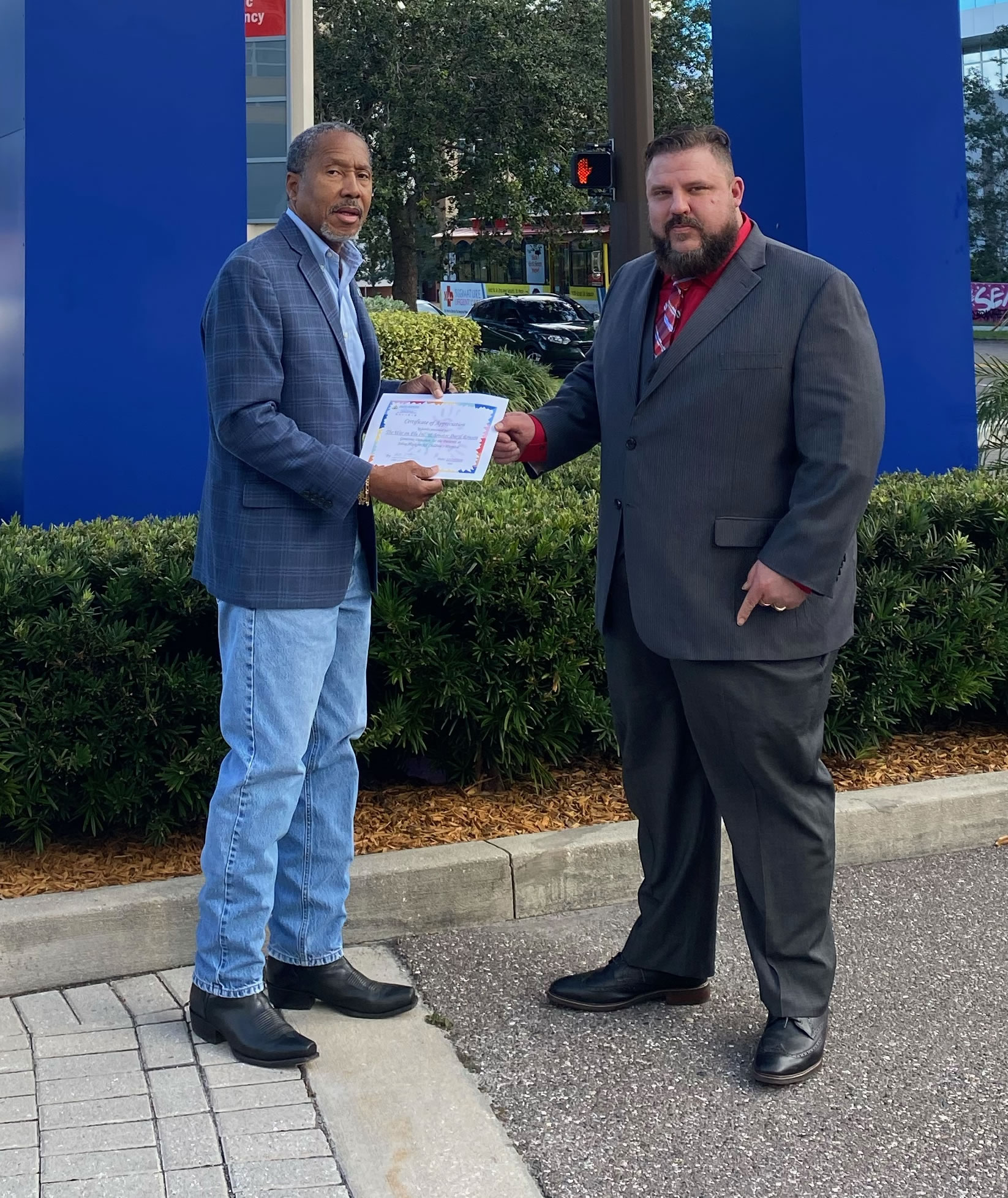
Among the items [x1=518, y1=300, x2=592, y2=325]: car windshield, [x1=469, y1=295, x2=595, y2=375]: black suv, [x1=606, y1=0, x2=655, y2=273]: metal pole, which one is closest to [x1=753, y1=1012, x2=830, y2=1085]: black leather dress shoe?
[x1=606, y1=0, x2=655, y2=273]: metal pole

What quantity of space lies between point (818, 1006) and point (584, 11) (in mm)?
33468

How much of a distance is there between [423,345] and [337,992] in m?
11.4

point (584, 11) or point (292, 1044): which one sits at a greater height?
point (584, 11)

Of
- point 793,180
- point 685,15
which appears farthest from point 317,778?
point 685,15

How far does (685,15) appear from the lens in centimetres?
3425

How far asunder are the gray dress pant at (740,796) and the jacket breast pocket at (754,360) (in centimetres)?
56

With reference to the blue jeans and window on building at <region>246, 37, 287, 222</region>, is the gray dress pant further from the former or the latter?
window on building at <region>246, 37, 287, 222</region>

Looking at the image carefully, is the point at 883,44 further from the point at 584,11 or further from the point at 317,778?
the point at 584,11

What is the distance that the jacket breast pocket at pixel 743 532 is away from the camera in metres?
3.28

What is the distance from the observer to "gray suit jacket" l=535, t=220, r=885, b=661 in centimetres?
318

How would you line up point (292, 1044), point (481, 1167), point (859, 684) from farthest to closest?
point (859, 684) → point (292, 1044) → point (481, 1167)

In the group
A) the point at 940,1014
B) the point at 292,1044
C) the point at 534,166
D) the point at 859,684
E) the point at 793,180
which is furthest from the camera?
the point at 534,166

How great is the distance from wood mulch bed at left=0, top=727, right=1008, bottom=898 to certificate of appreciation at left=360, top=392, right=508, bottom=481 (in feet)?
4.61

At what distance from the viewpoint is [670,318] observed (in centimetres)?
348
